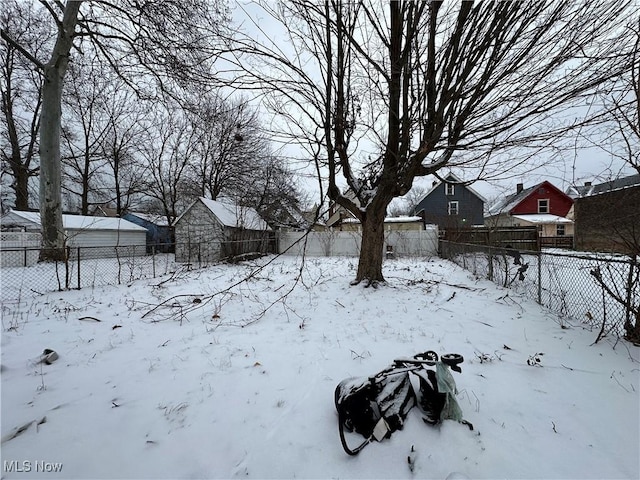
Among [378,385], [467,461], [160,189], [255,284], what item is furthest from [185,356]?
[160,189]

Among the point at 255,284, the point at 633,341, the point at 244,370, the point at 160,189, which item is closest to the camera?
the point at 244,370

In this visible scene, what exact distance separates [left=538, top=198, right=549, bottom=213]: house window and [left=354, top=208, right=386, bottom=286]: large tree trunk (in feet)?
86.6

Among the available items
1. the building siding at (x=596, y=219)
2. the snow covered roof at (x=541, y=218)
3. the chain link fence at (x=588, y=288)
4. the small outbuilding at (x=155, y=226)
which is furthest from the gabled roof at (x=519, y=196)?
the small outbuilding at (x=155, y=226)

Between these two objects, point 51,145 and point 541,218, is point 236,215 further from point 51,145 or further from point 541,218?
point 541,218

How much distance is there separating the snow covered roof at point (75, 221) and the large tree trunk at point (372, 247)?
14.6 meters

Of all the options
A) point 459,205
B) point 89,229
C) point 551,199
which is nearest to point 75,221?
point 89,229

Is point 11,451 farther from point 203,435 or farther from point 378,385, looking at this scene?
point 378,385

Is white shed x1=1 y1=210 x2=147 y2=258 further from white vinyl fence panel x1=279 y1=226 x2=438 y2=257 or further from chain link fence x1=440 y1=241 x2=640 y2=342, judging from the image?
chain link fence x1=440 y1=241 x2=640 y2=342

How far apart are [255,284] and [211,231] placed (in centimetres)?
890

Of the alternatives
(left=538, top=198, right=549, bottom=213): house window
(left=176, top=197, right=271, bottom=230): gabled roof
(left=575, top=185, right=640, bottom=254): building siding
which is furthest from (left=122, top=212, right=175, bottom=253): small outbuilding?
(left=538, top=198, right=549, bottom=213): house window

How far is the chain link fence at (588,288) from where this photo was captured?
2.99 metres

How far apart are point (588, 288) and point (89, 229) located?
927 inches

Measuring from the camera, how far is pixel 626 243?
2787 millimetres

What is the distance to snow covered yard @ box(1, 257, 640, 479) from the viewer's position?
5.11 feet
